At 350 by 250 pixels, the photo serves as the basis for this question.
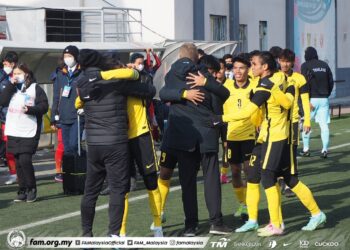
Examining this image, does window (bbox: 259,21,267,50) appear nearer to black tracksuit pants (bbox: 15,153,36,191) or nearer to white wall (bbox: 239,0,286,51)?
white wall (bbox: 239,0,286,51)

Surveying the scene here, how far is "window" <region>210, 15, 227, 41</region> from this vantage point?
29.8m

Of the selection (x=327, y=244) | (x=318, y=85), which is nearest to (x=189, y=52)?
(x=327, y=244)

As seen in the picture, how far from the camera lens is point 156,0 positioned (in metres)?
27.5

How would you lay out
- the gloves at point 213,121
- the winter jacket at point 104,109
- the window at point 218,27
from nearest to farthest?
1. the winter jacket at point 104,109
2. the gloves at point 213,121
3. the window at point 218,27

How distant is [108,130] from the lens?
8500 millimetres

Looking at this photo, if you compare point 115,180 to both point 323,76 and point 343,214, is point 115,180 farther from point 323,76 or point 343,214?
point 323,76

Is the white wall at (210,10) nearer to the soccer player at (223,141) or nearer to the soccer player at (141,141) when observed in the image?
the soccer player at (223,141)

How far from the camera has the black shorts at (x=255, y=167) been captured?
31.6 feet

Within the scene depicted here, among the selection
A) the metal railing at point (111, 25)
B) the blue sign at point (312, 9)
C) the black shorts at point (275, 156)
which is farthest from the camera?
the blue sign at point (312, 9)

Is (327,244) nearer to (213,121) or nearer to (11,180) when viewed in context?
(213,121)

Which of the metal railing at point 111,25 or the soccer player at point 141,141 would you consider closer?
the soccer player at point 141,141

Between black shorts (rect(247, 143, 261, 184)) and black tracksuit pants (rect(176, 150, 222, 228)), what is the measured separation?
40 cm

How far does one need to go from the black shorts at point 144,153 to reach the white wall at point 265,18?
75.3 ft

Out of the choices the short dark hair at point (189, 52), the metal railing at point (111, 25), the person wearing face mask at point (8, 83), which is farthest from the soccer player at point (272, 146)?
the metal railing at point (111, 25)
